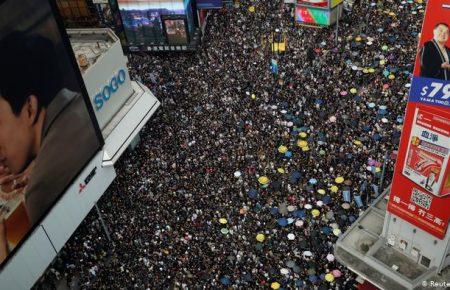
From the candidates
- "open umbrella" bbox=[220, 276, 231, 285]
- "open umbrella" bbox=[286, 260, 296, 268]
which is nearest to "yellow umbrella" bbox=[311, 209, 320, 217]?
"open umbrella" bbox=[286, 260, 296, 268]

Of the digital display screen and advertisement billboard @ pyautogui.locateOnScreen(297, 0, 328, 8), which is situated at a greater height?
advertisement billboard @ pyautogui.locateOnScreen(297, 0, 328, 8)

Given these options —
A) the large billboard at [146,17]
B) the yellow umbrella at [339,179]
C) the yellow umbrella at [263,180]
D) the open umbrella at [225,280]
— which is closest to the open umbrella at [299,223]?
the yellow umbrella at [263,180]

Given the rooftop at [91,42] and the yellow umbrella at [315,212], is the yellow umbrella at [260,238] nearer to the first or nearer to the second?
the yellow umbrella at [315,212]

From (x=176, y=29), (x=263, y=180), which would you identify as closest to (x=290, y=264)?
(x=263, y=180)

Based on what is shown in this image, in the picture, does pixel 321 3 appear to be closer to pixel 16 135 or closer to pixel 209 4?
pixel 209 4

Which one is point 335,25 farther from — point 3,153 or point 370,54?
point 3,153

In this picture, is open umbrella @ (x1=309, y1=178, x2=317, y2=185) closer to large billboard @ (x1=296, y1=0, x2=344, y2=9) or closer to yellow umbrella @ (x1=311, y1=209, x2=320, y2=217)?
yellow umbrella @ (x1=311, y1=209, x2=320, y2=217)

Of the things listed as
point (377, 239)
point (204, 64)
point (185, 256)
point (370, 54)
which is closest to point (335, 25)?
point (370, 54)
